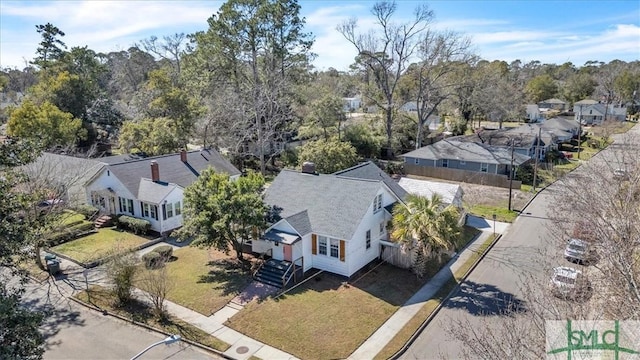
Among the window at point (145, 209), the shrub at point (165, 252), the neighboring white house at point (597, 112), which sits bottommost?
the shrub at point (165, 252)

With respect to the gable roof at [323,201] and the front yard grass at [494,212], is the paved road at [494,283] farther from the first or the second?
the gable roof at [323,201]

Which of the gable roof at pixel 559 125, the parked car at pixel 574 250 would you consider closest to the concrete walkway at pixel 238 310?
the parked car at pixel 574 250

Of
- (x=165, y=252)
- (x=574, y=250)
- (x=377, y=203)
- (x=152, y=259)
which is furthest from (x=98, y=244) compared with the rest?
(x=574, y=250)

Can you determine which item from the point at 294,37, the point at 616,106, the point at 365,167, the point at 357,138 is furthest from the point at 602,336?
the point at 616,106

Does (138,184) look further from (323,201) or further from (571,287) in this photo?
(571,287)

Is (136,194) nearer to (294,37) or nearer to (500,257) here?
(500,257)

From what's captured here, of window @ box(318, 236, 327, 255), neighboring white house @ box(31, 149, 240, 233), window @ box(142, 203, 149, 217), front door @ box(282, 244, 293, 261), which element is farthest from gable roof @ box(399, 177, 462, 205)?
window @ box(142, 203, 149, 217)
